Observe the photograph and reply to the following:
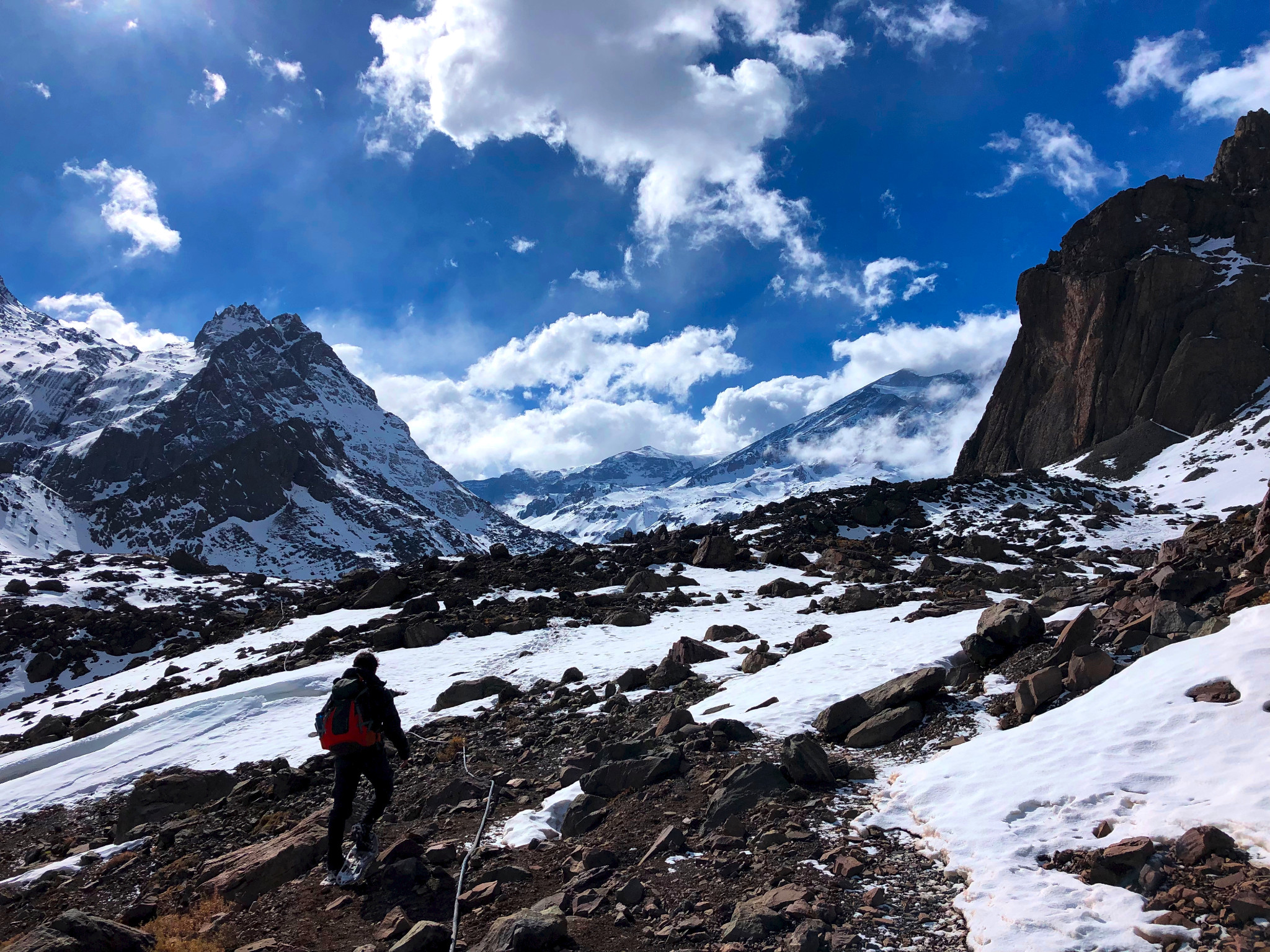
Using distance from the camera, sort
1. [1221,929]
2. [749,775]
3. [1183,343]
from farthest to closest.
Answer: [1183,343]
[749,775]
[1221,929]

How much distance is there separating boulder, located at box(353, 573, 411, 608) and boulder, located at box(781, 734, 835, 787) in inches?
1028

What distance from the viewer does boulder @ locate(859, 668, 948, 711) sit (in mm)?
9938

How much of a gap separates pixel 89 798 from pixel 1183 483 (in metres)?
80.8

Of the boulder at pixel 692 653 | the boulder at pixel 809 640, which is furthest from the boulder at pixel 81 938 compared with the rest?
the boulder at pixel 809 640

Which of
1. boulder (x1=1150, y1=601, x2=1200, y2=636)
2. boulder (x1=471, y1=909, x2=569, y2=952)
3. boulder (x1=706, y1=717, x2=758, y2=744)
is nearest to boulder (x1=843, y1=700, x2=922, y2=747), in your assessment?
boulder (x1=706, y1=717, x2=758, y2=744)

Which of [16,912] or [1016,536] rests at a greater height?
[16,912]

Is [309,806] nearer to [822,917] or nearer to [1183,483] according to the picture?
[822,917]

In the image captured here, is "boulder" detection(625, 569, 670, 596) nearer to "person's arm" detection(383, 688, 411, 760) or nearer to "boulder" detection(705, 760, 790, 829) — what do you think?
"boulder" detection(705, 760, 790, 829)

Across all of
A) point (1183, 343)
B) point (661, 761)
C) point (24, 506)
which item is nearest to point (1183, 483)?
point (1183, 343)

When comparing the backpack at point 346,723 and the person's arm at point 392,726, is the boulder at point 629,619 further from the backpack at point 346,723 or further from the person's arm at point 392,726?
the backpack at point 346,723

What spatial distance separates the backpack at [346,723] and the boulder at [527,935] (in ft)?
10.1

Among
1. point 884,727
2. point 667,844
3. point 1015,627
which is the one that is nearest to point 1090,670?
point 1015,627

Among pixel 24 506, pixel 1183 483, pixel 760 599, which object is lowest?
pixel 1183 483

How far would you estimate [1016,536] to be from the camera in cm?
3966
